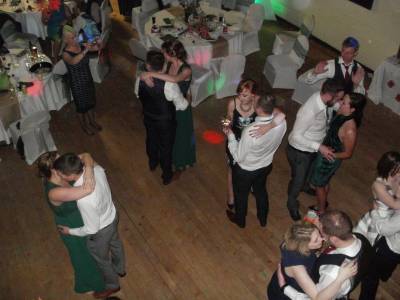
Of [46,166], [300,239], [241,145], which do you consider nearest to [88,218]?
[46,166]

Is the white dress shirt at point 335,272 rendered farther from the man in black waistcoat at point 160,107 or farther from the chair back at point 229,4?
the chair back at point 229,4

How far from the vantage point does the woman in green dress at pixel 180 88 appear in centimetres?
387

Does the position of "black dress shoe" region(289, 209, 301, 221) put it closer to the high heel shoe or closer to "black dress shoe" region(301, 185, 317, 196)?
"black dress shoe" region(301, 185, 317, 196)

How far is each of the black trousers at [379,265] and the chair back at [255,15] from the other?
4.63 metres

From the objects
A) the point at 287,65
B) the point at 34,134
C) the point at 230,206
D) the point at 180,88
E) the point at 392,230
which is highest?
the point at 180,88

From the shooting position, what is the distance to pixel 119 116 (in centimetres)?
564


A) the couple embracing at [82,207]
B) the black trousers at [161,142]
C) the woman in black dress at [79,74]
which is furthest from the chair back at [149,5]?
the couple embracing at [82,207]

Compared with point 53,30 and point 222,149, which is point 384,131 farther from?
point 53,30

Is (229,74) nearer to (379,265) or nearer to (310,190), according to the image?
(310,190)

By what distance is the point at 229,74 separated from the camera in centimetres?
569

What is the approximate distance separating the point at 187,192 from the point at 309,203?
1.35 metres

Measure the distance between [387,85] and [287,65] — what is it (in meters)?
1.46

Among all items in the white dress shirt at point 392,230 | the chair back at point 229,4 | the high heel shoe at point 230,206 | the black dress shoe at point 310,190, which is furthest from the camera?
the chair back at point 229,4

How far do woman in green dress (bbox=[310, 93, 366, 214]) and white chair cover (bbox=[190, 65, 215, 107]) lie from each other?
2.38m
